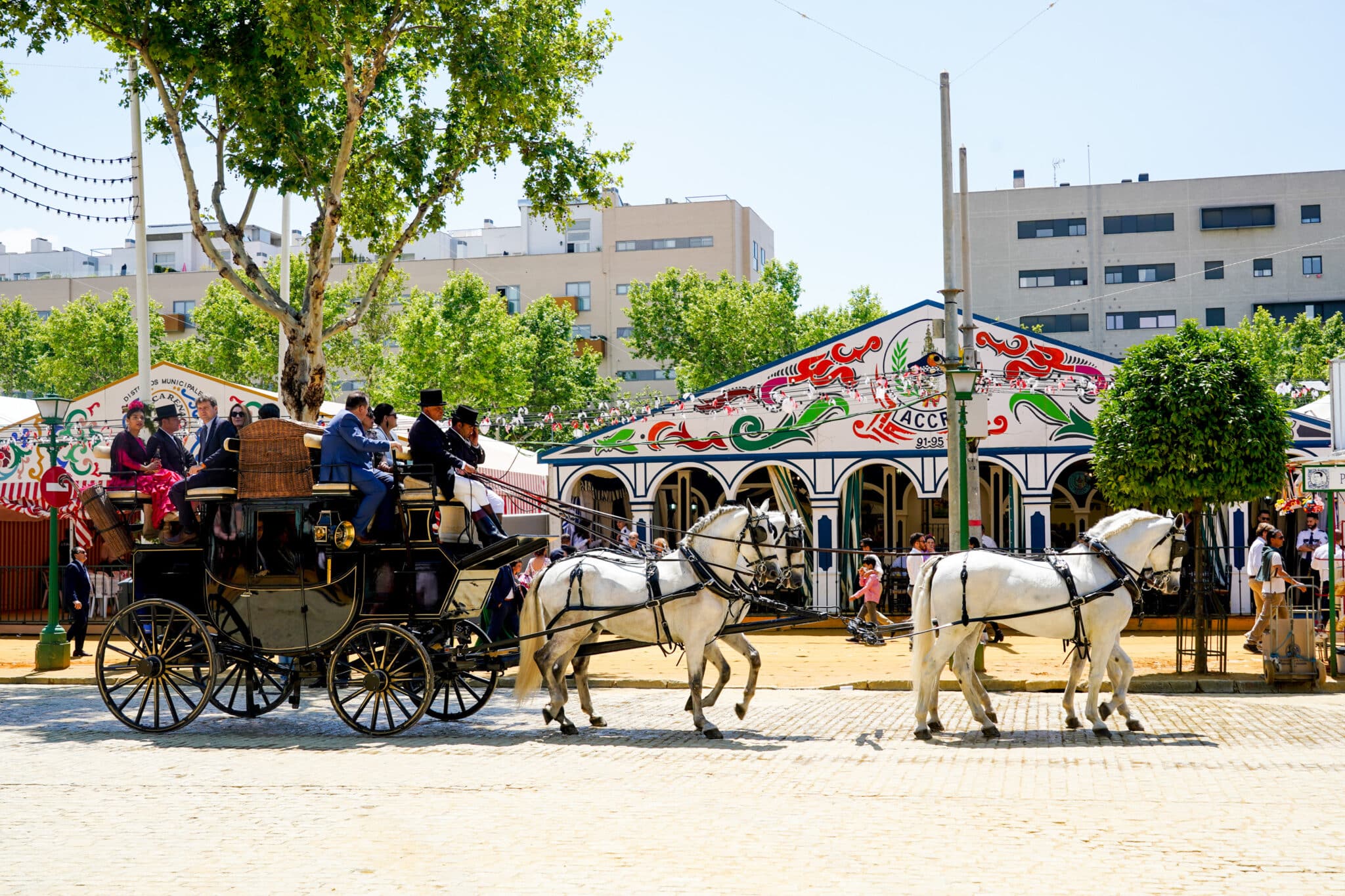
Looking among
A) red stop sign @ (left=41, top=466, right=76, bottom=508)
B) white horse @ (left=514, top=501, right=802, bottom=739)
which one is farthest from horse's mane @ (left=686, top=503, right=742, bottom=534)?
red stop sign @ (left=41, top=466, right=76, bottom=508)


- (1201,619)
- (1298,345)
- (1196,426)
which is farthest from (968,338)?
(1298,345)

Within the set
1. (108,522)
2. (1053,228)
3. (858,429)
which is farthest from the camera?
(1053,228)

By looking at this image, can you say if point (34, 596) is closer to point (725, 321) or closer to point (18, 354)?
point (725, 321)

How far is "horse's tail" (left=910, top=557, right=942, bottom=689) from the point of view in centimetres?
1125

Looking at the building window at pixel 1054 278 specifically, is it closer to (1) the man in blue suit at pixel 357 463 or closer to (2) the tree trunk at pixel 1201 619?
(2) the tree trunk at pixel 1201 619

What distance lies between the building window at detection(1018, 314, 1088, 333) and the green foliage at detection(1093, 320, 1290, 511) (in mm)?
44901

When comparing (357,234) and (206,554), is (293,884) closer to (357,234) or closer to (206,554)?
(206,554)

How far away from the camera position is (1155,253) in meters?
59.0

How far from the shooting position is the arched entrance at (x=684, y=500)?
1089 inches

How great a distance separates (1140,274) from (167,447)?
5459cm

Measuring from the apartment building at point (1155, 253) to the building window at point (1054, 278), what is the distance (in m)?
0.05

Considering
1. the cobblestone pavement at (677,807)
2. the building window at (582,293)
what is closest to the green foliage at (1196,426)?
the cobblestone pavement at (677,807)

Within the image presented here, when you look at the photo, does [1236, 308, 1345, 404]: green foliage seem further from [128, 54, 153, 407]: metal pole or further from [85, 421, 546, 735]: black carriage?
[85, 421, 546, 735]: black carriage

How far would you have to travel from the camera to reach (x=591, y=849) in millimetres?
6742
